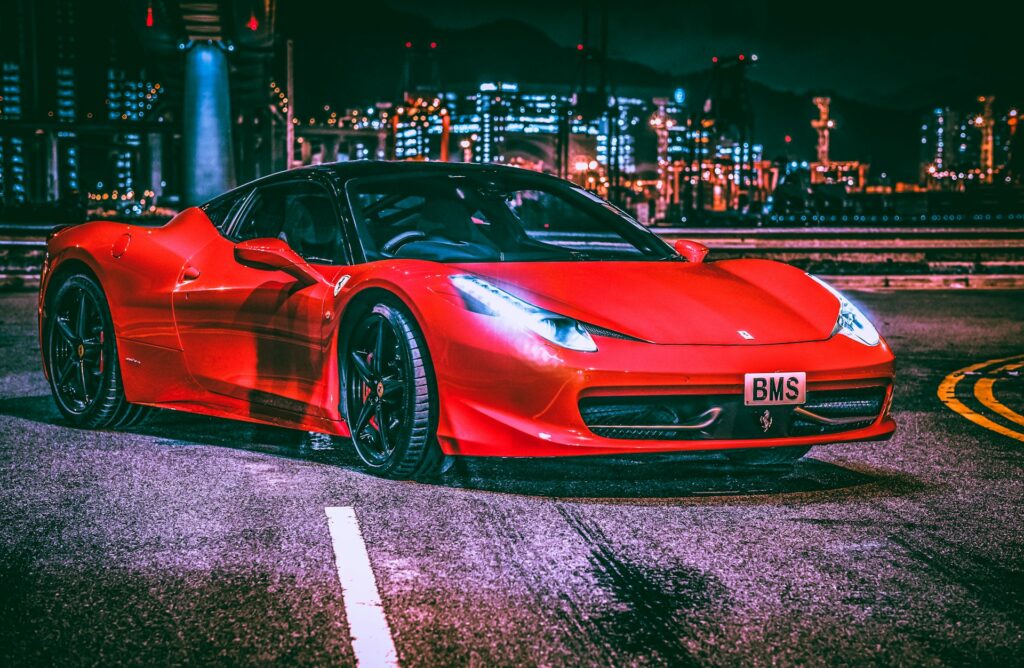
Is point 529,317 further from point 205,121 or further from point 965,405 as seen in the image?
point 205,121

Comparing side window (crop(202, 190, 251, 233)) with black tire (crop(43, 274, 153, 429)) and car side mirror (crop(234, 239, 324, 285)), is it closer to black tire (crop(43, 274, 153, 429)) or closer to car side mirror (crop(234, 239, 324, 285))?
black tire (crop(43, 274, 153, 429))

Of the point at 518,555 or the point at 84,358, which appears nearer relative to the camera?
the point at 518,555

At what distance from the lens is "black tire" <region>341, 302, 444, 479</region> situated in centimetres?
482

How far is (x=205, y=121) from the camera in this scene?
1425 inches

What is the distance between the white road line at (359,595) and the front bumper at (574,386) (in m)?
0.62

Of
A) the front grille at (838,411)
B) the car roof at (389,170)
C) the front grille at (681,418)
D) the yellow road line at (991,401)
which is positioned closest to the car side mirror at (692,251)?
the car roof at (389,170)

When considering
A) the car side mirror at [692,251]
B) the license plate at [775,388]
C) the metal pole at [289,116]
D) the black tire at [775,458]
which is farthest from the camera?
the metal pole at [289,116]

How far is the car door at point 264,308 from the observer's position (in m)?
5.43

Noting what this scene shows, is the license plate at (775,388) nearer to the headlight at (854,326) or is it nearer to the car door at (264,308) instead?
the headlight at (854,326)

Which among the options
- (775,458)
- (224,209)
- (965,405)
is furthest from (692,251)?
(965,405)

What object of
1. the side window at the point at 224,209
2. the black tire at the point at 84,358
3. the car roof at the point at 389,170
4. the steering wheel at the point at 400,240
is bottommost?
the black tire at the point at 84,358

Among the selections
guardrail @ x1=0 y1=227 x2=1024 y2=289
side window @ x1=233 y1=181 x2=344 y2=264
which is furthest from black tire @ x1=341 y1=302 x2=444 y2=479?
guardrail @ x1=0 y1=227 x2=1024 y2=289

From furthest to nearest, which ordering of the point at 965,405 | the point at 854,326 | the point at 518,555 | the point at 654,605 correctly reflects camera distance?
Answer: the point at 965,405 < the point at 854,326 < the point at 518,555 < the point at 654,605

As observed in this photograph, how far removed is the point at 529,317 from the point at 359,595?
148cm
